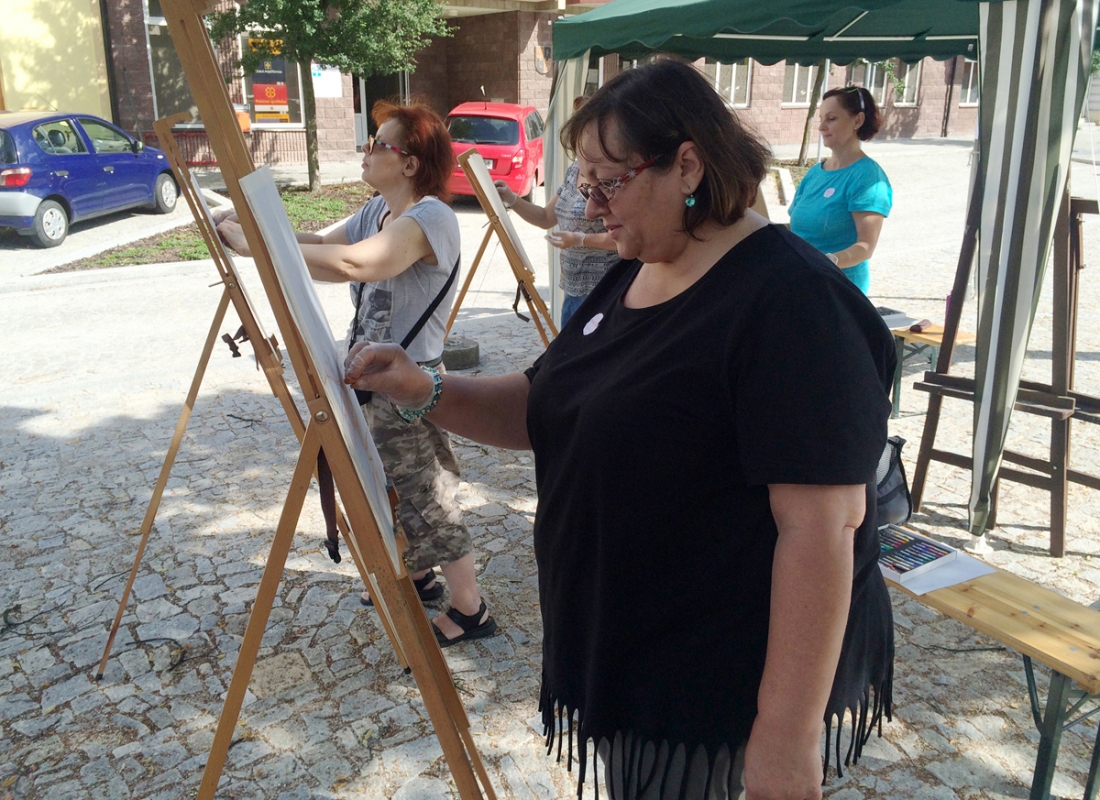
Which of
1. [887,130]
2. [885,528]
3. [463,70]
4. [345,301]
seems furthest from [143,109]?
[887,130]

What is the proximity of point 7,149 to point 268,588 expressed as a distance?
11.4m

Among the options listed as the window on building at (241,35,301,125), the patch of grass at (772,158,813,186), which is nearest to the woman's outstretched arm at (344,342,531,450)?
the patch of grass at (772,158,813,186)

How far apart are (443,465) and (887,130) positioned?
2932cm

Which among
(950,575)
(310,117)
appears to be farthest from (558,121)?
(310,117)

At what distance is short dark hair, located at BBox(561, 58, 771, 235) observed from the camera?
53.5 inches

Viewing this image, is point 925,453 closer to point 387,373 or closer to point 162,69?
point 387,373

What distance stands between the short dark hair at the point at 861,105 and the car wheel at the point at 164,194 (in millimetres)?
11683

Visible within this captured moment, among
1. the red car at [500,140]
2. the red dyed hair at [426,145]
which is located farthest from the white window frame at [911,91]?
the red dyed hair at [426,145]

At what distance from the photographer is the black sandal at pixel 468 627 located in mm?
3256

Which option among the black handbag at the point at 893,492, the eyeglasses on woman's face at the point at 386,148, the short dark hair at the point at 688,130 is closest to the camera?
the short dark hair at the point at 688,130

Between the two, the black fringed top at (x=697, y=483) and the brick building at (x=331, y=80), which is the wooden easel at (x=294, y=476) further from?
the brick building at (x=331, y=80)

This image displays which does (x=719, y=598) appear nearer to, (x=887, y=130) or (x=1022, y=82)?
(x=1022, y=82)

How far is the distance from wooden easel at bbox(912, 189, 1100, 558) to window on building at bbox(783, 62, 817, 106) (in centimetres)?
2388

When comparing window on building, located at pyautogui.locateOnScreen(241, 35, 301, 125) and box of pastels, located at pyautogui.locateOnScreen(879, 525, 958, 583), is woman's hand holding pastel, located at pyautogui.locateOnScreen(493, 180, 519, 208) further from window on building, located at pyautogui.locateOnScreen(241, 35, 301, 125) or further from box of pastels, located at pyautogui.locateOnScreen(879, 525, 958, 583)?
window on building, located at pyautogui.locateOnScreen(241, 35, 301, 125)
